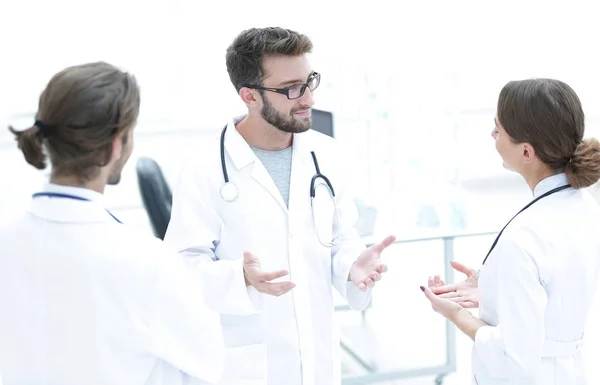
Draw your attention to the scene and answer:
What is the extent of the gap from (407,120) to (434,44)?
6.05ft

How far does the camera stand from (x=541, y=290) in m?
1.32

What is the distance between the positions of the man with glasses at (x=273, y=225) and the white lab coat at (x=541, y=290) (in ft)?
1.04

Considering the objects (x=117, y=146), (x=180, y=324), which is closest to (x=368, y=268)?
(x=180, y=324)

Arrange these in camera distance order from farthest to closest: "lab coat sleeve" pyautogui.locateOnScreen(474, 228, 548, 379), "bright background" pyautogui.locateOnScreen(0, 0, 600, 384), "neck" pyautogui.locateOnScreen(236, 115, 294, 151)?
"bright background" pyautogui.locateOnScreen(0, 0, 600, 384), "neck" pyautogui.locateOnScreen(236, 115, 294, 151), "lab coat sleeve" pyautogui.locateOnScreen(474, 228, 548, 379)

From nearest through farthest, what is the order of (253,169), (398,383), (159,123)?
1. (253,169)
2. (398,383)
3. (159,123)

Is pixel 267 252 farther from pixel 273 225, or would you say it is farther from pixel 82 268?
pixel 82 268

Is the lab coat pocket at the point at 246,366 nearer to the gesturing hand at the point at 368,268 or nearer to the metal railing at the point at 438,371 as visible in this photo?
the gesturing hand at the point at 368,268

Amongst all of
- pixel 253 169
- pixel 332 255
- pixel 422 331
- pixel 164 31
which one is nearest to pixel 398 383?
pixel 422 331

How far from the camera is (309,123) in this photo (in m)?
1.72

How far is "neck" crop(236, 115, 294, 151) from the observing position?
68.9 inches

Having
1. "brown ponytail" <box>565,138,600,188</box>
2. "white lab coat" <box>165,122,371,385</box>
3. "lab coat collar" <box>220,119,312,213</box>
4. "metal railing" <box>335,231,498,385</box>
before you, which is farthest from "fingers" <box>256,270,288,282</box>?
"metal railing" <box>335,231,498,385</box>

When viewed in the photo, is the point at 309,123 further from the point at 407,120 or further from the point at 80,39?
the point at 80,39

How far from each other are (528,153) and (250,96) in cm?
67

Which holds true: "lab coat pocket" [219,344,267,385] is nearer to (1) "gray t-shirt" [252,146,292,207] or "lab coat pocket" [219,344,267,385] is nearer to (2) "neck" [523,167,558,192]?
(1) "gray t-shirt" [252,146,292,207]
